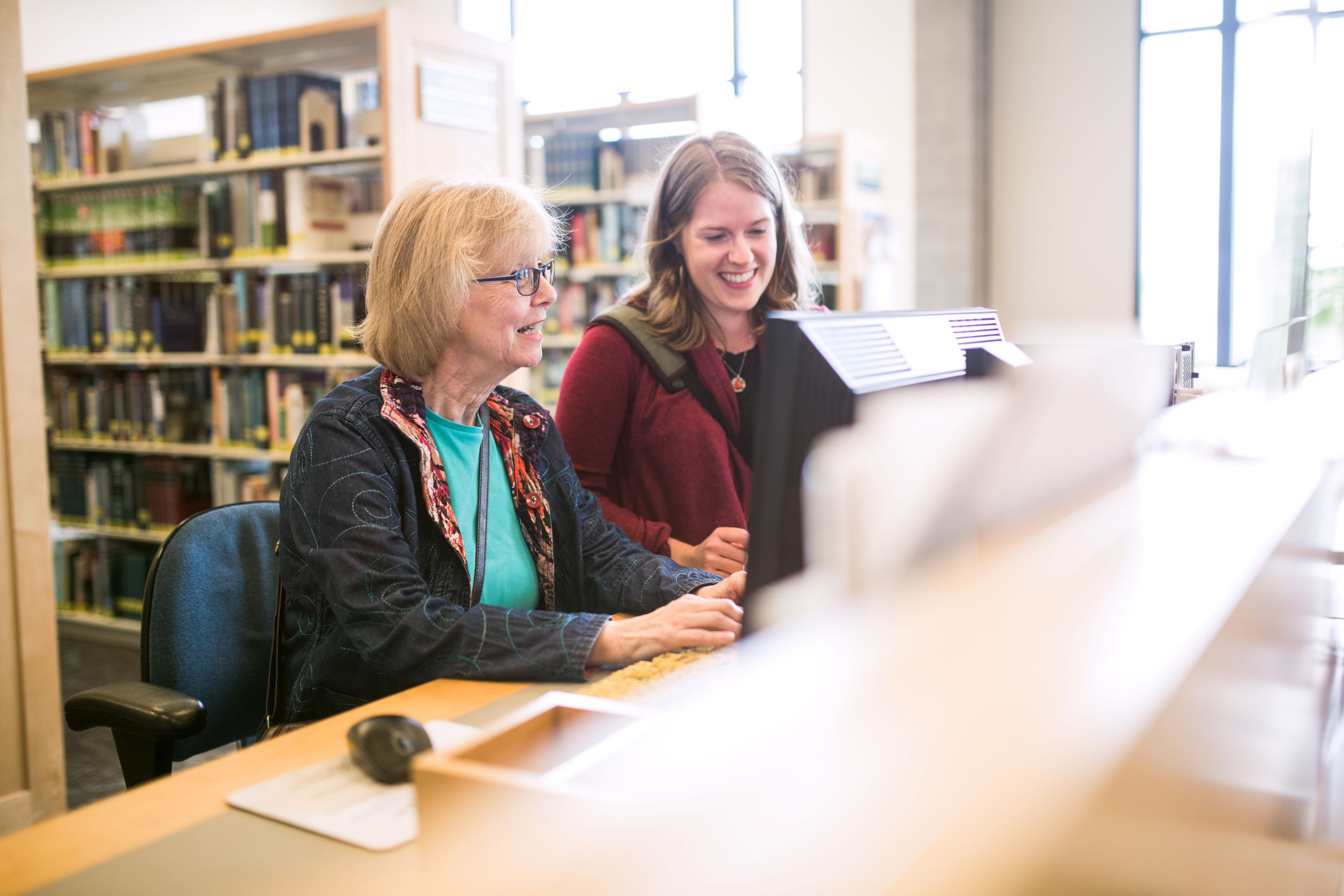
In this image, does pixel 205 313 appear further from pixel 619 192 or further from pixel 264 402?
pixel 619 192

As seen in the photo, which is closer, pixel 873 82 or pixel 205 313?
pixel 205 313

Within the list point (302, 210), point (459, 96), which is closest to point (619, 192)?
point (459, 96)

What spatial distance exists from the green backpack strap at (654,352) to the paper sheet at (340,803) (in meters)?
0.98

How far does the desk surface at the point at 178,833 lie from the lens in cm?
84

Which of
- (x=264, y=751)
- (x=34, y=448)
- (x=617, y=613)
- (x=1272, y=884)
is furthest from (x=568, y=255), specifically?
(x=1272, y=884)

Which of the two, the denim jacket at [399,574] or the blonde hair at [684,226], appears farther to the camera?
the blonde hair at [684,226]

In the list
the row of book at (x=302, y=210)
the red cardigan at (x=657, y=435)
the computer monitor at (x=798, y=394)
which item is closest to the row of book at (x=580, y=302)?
the row of book at (x=302, y=210)

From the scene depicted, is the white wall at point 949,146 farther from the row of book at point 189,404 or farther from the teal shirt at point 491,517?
the teal shirt at point 491,517

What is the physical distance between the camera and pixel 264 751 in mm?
1089

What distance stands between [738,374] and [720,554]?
0.39 metres

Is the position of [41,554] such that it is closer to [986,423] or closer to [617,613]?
[617,613]

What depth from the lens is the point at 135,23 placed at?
22.5 feet

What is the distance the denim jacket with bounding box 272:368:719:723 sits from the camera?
1.27m

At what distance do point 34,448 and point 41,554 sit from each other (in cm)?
25
